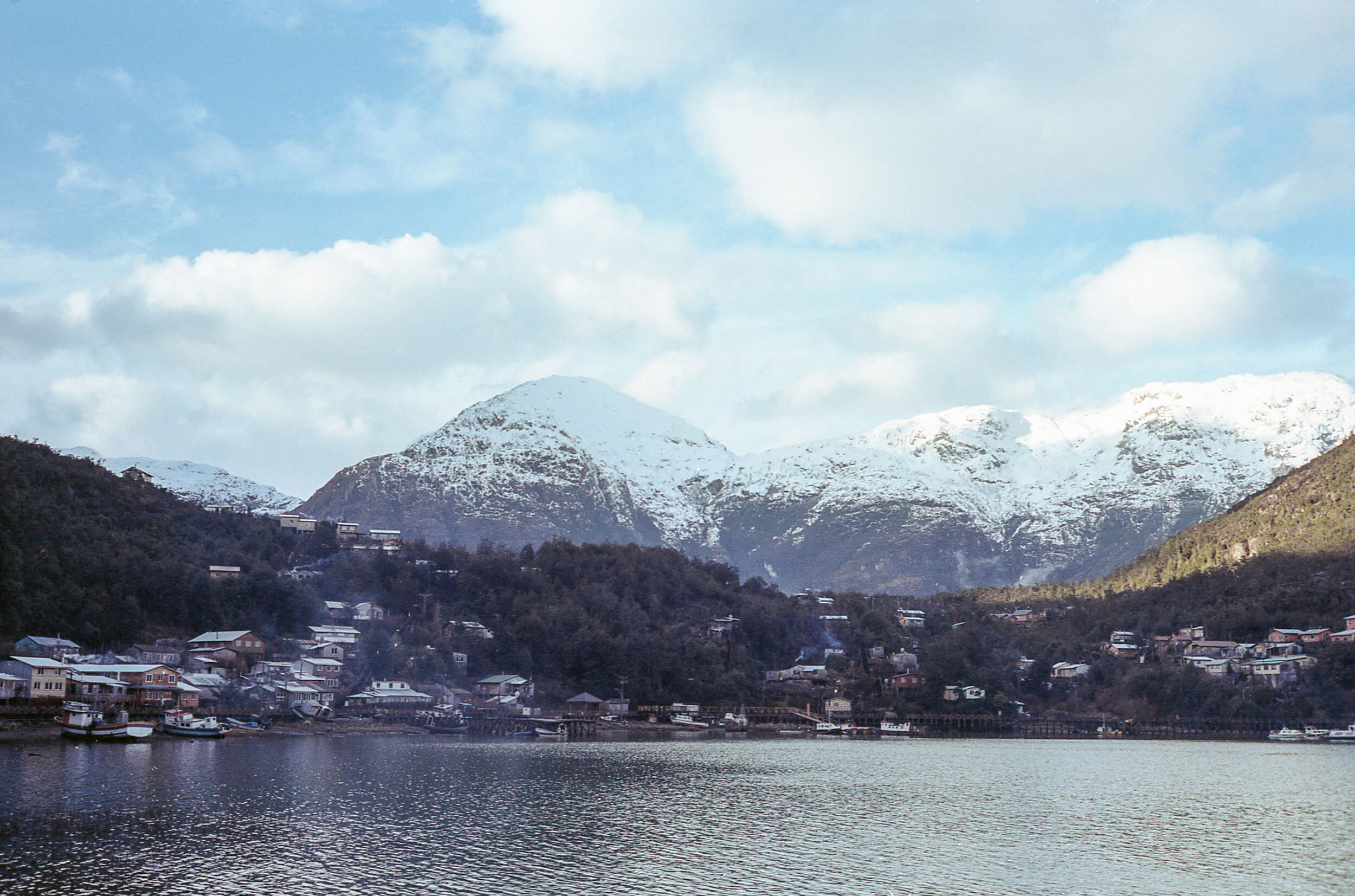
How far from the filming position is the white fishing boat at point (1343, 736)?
101 m

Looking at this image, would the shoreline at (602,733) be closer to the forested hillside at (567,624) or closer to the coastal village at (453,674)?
the coastal village at (453,674)

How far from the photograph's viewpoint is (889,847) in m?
39.0

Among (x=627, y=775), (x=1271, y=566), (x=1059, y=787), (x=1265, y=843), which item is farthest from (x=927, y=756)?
(x=1271, y=566)

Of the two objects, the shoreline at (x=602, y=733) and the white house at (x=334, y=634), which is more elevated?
the white house at (x=334, y=634)

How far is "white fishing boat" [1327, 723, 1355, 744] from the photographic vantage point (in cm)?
10119

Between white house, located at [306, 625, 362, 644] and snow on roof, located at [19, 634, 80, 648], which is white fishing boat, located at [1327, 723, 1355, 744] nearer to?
white house, located at [306, 625, 362, 644]

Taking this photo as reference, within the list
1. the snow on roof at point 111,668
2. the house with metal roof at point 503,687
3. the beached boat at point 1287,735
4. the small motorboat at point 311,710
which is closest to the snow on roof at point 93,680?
the snow on roof at point 111,668

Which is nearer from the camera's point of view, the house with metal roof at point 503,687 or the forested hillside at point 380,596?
the forested hillside at point 380,596

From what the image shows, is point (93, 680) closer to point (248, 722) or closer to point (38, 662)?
point (38, 662)

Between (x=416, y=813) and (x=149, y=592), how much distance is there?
239ft

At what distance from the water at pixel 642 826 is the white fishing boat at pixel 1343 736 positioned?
120 ft

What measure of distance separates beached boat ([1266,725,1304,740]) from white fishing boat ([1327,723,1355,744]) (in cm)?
231

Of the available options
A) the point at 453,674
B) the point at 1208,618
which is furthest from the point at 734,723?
the point at 1208,618

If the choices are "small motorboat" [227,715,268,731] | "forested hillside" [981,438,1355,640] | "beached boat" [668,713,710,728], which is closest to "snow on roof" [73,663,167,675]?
"small motorboat" [227,715,268,731]
